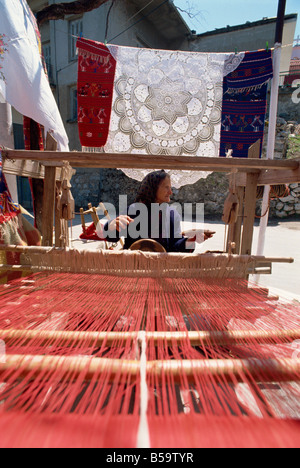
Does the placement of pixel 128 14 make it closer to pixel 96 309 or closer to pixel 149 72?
pixel 149 72

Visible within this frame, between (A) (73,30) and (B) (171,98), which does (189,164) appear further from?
(A) (73,30)

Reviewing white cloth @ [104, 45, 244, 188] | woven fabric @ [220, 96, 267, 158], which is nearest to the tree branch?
white cloth @ [104, 45, 244, 188]

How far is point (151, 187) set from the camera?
6.43ft

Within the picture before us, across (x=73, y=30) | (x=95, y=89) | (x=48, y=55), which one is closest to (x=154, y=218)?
(x=95, y=89)

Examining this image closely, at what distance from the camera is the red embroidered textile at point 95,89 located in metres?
2.40

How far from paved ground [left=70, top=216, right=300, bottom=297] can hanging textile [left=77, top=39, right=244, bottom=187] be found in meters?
1.00

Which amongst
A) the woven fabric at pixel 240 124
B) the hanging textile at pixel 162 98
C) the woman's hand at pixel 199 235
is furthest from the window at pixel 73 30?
the woman's hand at pixel 199 235

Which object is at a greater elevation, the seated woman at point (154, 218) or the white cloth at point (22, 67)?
the white cloth at point (22, 67)

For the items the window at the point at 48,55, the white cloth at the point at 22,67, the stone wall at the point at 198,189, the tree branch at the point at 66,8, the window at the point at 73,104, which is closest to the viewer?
the white cloth at the point at 22,67

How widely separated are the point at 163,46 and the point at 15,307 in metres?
12.7

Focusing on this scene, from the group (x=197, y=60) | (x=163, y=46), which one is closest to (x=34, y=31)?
(x=197, y=60)

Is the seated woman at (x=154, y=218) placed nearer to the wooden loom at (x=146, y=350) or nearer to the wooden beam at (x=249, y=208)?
the wooden beam at (x=249, y=208)

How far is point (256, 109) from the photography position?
2.46 m

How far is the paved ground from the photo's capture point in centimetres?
304
